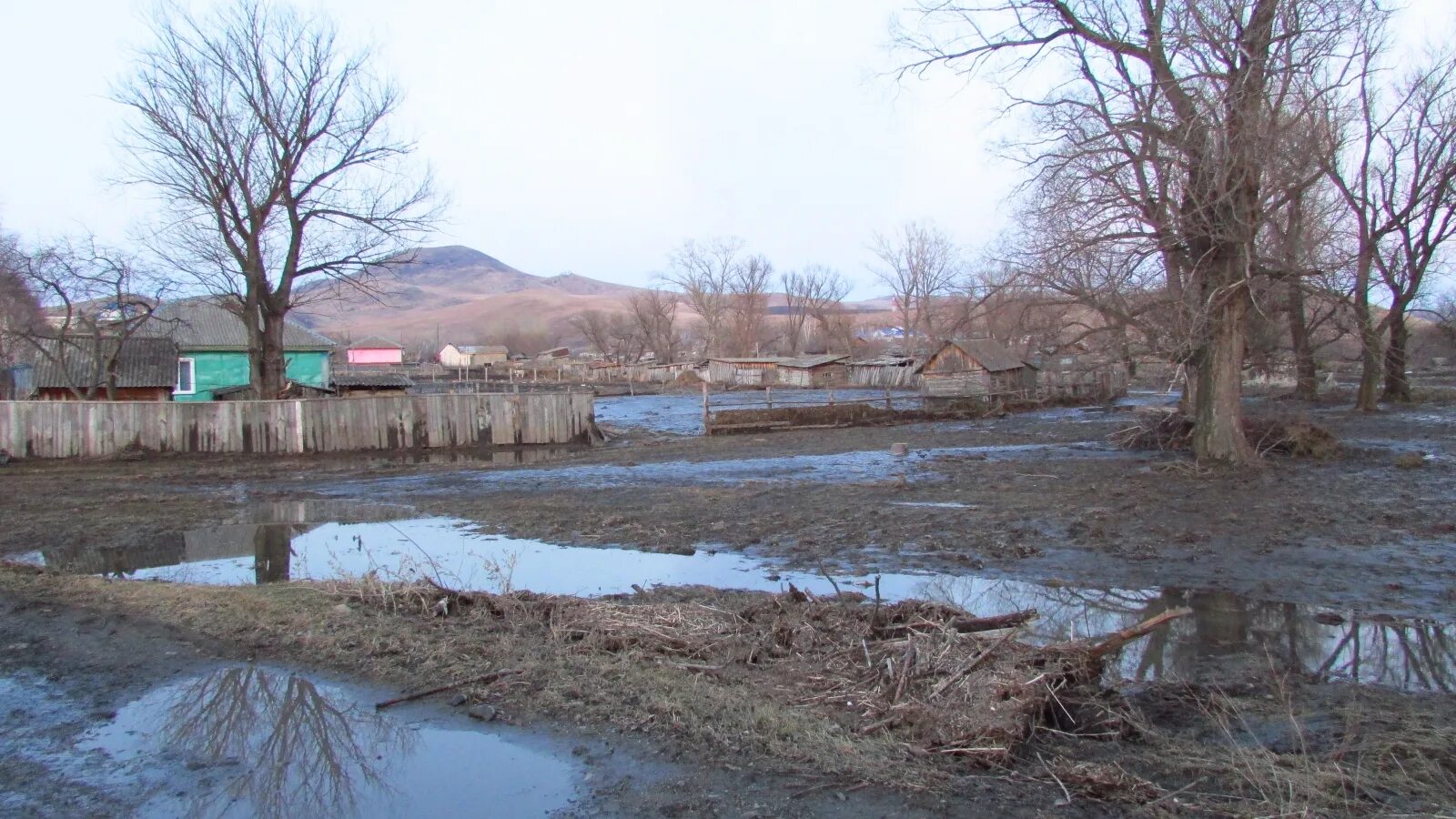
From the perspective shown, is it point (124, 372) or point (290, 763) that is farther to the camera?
point (124, 372)

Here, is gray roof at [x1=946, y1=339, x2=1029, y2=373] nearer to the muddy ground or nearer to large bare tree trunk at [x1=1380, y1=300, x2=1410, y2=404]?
large bare tree trunk at [x1=1380, y1=300, x2=1410, y2=404]

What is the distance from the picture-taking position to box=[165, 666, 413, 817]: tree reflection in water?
4.52 meters

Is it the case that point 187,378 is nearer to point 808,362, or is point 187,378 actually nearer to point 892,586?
point 892,586

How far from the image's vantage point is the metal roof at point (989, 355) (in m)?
54.7

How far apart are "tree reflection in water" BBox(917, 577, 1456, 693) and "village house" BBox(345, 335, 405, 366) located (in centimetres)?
10290

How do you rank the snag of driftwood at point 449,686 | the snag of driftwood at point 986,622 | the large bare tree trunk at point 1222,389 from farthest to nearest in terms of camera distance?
1. the large bare tree trunk at point 1222,389
2. the snag of driftwood at point 986,622
3. the snag of driftwood at point 449,686

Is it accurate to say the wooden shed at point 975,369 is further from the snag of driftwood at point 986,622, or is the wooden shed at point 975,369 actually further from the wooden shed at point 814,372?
the snag of driftwood at point 986,622

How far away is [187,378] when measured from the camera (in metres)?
38.8

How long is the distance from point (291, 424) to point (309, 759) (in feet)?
73.3

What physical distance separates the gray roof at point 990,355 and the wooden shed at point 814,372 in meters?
21.6

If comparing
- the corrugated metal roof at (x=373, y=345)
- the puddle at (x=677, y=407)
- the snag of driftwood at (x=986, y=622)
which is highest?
the corrugated metal roof at (x=373, y=345)

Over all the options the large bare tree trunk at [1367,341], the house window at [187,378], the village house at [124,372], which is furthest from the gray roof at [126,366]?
the large bare tree trunk at [1367,341]

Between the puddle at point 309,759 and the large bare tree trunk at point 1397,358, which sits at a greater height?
the large bare tree trunk at point 1397,358

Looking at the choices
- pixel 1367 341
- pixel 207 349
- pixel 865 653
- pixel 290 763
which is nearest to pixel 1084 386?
pixel 1367 341
